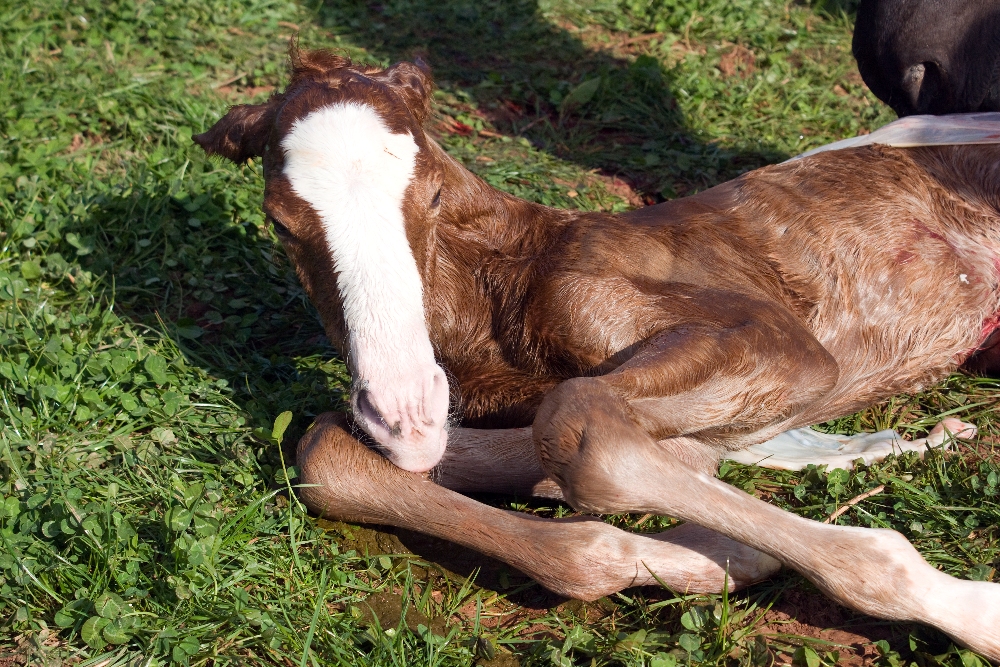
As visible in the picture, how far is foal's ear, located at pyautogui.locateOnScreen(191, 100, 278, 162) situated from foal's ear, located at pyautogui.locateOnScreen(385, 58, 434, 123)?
47 centimetres

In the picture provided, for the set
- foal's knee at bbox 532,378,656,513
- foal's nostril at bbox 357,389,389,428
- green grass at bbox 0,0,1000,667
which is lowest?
green grass at bbox 0,0,1000,667

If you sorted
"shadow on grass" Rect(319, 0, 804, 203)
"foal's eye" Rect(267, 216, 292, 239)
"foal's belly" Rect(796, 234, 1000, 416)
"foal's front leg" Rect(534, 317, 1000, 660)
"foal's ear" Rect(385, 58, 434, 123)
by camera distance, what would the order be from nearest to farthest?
1. "foal's front leg" Rect(534, 317, 1000, 660)
2. "foal's eye" Rect(267, 216, 292, 239)
3. "foal's ear" Rect(385, 58, 434, 123)
4. "foal's belly" Rect(796, 234, 1000, 416)
5. "shadow on grass" Rect(319, 0, 804, 203)

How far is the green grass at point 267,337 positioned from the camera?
3023 mm

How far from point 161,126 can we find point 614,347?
348cm

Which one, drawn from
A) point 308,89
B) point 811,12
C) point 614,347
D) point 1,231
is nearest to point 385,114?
point 308,89

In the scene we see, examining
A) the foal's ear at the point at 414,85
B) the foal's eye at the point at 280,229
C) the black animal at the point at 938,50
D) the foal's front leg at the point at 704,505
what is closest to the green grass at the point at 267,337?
the foal's front leg at the point at 704,505

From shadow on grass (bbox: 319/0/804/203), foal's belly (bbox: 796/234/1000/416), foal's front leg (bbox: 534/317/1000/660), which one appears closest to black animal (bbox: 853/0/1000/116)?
foal's belly (bbox: 796/234/1000/416)

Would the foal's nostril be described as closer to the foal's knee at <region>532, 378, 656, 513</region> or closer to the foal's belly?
the foal's knee at <region>532, 378, 656, 513</region>

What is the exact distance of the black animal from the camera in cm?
445

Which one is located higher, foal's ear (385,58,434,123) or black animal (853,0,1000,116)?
black animal (853,0,1000,116)

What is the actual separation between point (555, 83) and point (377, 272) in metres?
3.96

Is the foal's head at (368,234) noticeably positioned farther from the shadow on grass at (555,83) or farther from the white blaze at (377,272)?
the shadow on grass at (555,83)

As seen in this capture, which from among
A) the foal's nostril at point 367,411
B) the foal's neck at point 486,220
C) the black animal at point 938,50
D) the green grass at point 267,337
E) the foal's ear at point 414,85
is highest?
the black animal at point 938,50

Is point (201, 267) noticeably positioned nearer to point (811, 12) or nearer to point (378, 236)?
point (378, 236)
